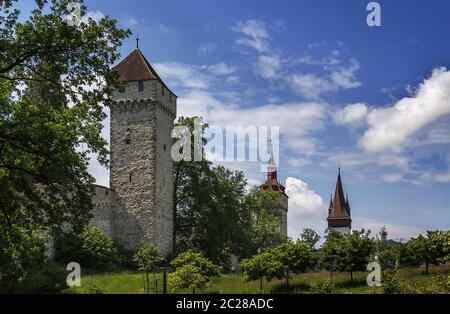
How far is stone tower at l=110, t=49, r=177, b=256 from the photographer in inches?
1716

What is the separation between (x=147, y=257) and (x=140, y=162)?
781cm

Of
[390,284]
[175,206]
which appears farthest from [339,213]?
[390,284]

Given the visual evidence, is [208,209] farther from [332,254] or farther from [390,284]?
[390,284]

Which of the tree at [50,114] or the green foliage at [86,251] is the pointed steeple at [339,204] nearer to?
the green foliage at [86,251]

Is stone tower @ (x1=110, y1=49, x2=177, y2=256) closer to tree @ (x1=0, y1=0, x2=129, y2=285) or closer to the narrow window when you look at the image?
the narrow window

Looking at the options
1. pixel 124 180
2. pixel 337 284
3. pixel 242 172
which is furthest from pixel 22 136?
pixel 242 172

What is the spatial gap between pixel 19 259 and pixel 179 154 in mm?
29320

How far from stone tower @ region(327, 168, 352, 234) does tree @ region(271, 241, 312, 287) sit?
6858cm

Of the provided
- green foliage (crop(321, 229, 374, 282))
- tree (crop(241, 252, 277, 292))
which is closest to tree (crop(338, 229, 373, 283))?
green foliage (crop(321, 229, 374, 282))

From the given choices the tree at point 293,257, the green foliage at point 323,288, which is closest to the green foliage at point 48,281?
the tree at point 293,257

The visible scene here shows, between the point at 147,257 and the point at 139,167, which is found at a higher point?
the point at 139,167

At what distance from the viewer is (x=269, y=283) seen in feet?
108

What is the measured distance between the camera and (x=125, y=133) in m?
44.8
